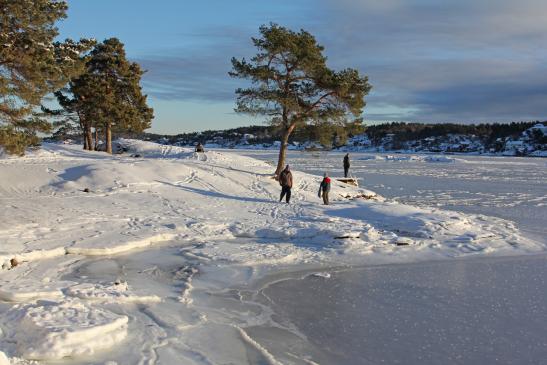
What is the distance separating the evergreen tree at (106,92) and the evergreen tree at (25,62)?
1983 centimetres

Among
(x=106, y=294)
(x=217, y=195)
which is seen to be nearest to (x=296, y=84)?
(x=217, y=195)

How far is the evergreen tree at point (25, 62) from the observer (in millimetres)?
15984

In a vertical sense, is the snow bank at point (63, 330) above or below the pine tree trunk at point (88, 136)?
below

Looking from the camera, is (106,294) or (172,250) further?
(172,250)

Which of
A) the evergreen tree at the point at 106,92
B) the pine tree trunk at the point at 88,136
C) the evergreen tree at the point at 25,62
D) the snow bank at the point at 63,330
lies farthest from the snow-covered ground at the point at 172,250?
the pine tree trunk at the point at 88,136

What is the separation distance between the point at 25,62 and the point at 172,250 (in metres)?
7.75

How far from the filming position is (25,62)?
16156 millimetres

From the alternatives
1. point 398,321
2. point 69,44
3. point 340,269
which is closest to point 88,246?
point 340,269

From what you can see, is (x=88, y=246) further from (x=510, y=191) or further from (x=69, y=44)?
(x=510, y=191)

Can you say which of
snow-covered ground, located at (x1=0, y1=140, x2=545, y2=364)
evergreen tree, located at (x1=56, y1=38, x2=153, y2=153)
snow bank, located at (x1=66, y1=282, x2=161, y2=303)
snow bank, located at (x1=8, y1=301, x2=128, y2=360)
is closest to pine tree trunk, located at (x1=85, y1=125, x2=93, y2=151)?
evergreen tree, located at (x1=56, y1=38, x2=153, y2=153)

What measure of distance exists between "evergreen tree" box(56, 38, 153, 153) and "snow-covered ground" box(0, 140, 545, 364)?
11.7 m

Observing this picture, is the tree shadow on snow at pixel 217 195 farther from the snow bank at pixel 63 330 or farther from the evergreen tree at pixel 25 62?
the snow bank at pixel 63 330

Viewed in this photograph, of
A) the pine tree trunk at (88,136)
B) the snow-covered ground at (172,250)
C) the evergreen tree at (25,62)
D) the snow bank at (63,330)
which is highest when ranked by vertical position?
the evergreen tree at (25,62)

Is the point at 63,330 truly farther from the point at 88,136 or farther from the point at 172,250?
the point at 88,136
